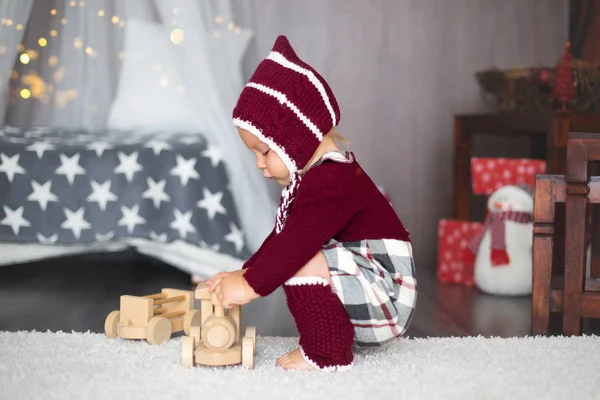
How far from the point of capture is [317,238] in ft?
4.00

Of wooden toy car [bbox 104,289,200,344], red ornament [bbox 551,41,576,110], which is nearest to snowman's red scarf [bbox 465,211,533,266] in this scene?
red ornament [bbox 551,41,576,110]

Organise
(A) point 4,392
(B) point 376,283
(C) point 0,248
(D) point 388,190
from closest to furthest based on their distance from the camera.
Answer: (A) point 4,392
(B) point 376,283
(C) point 0,248
(D) point 388,190

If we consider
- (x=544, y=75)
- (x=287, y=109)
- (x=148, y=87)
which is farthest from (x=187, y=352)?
(x=148, y=87)

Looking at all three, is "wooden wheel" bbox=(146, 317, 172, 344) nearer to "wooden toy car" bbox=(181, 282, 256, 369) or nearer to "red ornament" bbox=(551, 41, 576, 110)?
"wooden toy car" bbox=(181, 282, 256, 369)

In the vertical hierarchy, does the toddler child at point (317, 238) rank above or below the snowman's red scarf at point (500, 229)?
above

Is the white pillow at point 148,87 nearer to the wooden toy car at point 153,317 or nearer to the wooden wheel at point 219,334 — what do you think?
the wooden toy car at point 153,317

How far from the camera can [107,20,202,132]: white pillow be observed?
2.80 m

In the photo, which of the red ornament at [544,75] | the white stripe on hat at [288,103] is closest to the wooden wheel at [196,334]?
the white stripe on hat at [288,103]

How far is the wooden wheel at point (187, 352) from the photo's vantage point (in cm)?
125

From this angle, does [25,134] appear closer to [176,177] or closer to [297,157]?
[176,177]

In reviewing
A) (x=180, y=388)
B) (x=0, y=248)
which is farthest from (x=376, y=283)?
(x=0, y=248)

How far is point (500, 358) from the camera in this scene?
132 cm

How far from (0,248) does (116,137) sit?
0.55 metres

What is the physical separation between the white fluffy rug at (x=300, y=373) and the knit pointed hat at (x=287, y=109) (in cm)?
32
